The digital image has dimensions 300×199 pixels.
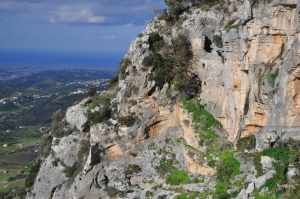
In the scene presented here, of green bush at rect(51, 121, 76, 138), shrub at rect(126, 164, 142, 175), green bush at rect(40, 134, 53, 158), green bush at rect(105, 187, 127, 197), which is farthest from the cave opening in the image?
green bush at rect(40, 134, 53, 158)

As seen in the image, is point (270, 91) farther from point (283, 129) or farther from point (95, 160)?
point (95, 160)

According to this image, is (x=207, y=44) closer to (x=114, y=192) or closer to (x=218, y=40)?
(x=218, y=40)

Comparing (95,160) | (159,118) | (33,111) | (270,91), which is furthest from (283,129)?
(33,111)

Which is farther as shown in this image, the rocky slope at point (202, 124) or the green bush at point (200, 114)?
the green bush at point (200, 114)

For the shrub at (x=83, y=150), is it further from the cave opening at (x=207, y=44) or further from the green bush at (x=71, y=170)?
the cave opening at (x=207, y=44)

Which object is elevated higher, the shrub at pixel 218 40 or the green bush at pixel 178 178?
the shrub at pixel 218 40

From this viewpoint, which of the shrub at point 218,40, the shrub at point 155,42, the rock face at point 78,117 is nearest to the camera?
the shrub at point 218,40

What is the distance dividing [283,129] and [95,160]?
18.0 meters

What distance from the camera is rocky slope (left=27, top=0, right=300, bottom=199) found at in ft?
67.2

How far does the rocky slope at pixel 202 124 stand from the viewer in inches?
806

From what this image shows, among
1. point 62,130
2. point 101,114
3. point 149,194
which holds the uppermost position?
point 101,114

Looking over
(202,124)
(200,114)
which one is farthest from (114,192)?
(200,114)

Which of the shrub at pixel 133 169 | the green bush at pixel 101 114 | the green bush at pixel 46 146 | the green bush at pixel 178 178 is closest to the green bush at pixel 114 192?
the shrub at pixel 133 169

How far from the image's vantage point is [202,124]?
27594 mm
